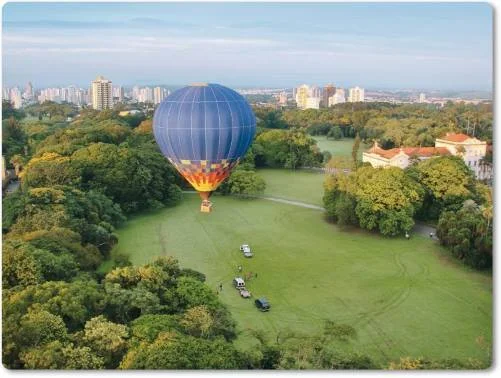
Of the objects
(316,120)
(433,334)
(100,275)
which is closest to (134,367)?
(100,275)

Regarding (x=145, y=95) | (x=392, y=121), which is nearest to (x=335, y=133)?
(x=392, y=121)

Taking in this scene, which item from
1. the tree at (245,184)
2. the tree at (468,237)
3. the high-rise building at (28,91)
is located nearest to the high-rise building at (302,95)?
the high-rise building at (28,91)

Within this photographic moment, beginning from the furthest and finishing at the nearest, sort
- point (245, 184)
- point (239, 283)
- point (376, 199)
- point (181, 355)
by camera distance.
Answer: point (245, 184) → point (376, 199) → point (239, 283) → point (181, 355)

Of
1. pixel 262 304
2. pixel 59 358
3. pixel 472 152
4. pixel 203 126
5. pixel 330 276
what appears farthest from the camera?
pixel 472 152

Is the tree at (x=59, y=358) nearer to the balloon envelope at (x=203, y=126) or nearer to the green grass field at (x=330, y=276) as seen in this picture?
the green grass field at (x=330, y=276)

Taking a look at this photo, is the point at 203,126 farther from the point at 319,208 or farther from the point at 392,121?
the point at 392,121

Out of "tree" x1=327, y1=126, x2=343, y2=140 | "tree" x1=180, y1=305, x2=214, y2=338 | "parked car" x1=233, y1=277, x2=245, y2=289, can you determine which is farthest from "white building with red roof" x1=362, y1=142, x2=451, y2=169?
"tree" x1=180, y1=305, x2=214, y2=338
